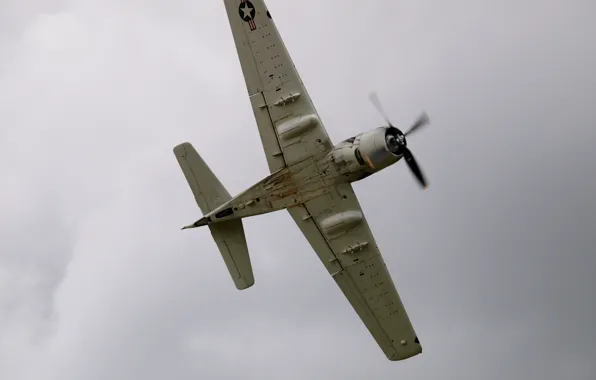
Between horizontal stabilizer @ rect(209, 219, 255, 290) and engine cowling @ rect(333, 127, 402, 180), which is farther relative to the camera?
horizontal stabilizer @ rect(209, 219, 255, 290)

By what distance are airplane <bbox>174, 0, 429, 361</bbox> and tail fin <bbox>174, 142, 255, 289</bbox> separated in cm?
4

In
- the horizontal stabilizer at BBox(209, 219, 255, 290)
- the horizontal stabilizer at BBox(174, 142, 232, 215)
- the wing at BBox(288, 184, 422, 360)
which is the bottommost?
the wing at BBox(288, 184, 422, 360)

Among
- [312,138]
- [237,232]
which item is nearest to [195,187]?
[237,232]

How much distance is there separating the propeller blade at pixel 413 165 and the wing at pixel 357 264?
108 inches

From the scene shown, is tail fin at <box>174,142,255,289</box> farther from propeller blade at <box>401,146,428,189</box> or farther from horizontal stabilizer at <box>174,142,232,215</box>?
propeller blade at <box>401,146,428,189</box>

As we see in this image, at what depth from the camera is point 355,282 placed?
40875 millimetres

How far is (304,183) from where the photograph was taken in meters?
39.0

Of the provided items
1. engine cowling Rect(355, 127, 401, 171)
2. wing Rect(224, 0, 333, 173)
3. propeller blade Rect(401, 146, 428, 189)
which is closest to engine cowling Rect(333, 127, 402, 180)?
engine cowling Rect(355, 127, 401, 171)

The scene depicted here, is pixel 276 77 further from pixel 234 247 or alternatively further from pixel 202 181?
pixel 234 247

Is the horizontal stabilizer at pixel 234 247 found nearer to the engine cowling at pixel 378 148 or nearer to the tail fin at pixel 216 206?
the tail fin at pixel 216 206

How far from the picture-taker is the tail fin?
40.5 meters

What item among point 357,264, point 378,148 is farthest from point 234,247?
point 378,148

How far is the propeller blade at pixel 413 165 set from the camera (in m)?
37.3

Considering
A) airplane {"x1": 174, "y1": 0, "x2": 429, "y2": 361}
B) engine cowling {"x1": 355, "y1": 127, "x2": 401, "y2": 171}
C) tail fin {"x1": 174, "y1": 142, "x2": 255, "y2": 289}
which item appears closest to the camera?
engine cowling {"x1": 355, "y1": 127, "x2": 401, "y2": 171}
